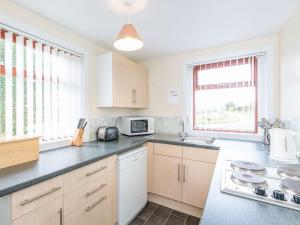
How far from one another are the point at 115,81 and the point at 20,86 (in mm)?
1011

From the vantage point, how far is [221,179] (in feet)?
2.93

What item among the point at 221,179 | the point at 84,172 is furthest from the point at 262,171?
the point at 84,172

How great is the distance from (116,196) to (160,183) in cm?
70

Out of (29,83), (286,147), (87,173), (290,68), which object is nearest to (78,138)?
(87,173)

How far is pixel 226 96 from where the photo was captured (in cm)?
230

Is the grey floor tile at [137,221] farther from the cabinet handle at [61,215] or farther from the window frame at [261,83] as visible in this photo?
the window frame at [261,83]

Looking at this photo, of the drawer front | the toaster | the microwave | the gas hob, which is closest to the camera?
the gas hob

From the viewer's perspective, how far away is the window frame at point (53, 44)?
4.43 ft

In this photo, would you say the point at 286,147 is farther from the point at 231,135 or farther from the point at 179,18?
the point at 179,18

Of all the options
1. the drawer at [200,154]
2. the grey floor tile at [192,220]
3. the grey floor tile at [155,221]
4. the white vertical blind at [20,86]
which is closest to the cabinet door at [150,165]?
the grey floor tile at [155,221]

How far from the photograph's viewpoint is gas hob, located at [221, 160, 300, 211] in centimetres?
68

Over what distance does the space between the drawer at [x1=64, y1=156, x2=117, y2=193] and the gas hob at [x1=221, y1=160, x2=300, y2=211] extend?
3.34 ft

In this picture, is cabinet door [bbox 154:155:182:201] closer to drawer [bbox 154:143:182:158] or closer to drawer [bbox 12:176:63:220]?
drawer [bbox 154:143:182:158]

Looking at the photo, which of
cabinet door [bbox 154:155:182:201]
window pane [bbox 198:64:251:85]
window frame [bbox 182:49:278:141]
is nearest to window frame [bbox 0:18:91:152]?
cabinet door [bbox 154:155:182:201]
